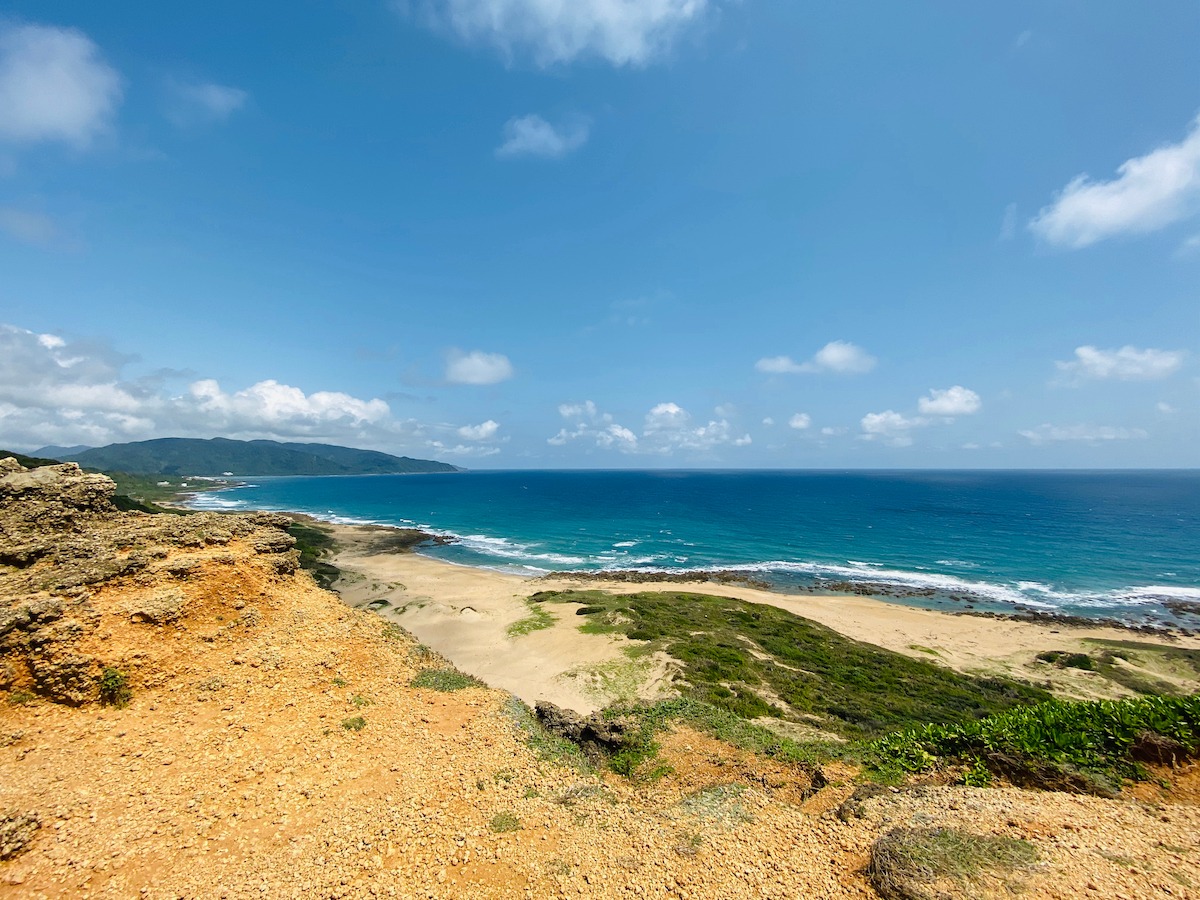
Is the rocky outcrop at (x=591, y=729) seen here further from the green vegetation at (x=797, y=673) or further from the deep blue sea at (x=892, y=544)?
the deep blue sea at (x=892, y=544)

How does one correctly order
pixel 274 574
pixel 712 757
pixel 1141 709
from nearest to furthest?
pixel 1141 709 < pixel 712 757 < pixel 274 574

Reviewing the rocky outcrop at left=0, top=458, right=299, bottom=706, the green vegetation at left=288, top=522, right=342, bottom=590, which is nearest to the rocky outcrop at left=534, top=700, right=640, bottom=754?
the rocky outcrop at left=0, top=458, right=299, bottom=706

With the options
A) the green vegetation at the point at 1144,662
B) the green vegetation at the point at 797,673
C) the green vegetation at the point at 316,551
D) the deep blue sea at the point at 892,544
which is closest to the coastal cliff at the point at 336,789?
the green vegetation at the point at 797,673

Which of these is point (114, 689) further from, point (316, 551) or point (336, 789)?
point (316, 551)

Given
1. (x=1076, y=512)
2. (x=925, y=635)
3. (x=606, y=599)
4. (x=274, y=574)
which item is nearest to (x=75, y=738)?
(x=274, y=574)

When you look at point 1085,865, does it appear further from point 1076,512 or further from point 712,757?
point 1076,512

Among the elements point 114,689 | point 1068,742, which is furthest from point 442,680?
point 1068,742

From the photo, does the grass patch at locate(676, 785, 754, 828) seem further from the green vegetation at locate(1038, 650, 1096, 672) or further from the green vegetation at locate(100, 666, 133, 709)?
the green vegetation at locate(1038, 650, 1096, 672)
